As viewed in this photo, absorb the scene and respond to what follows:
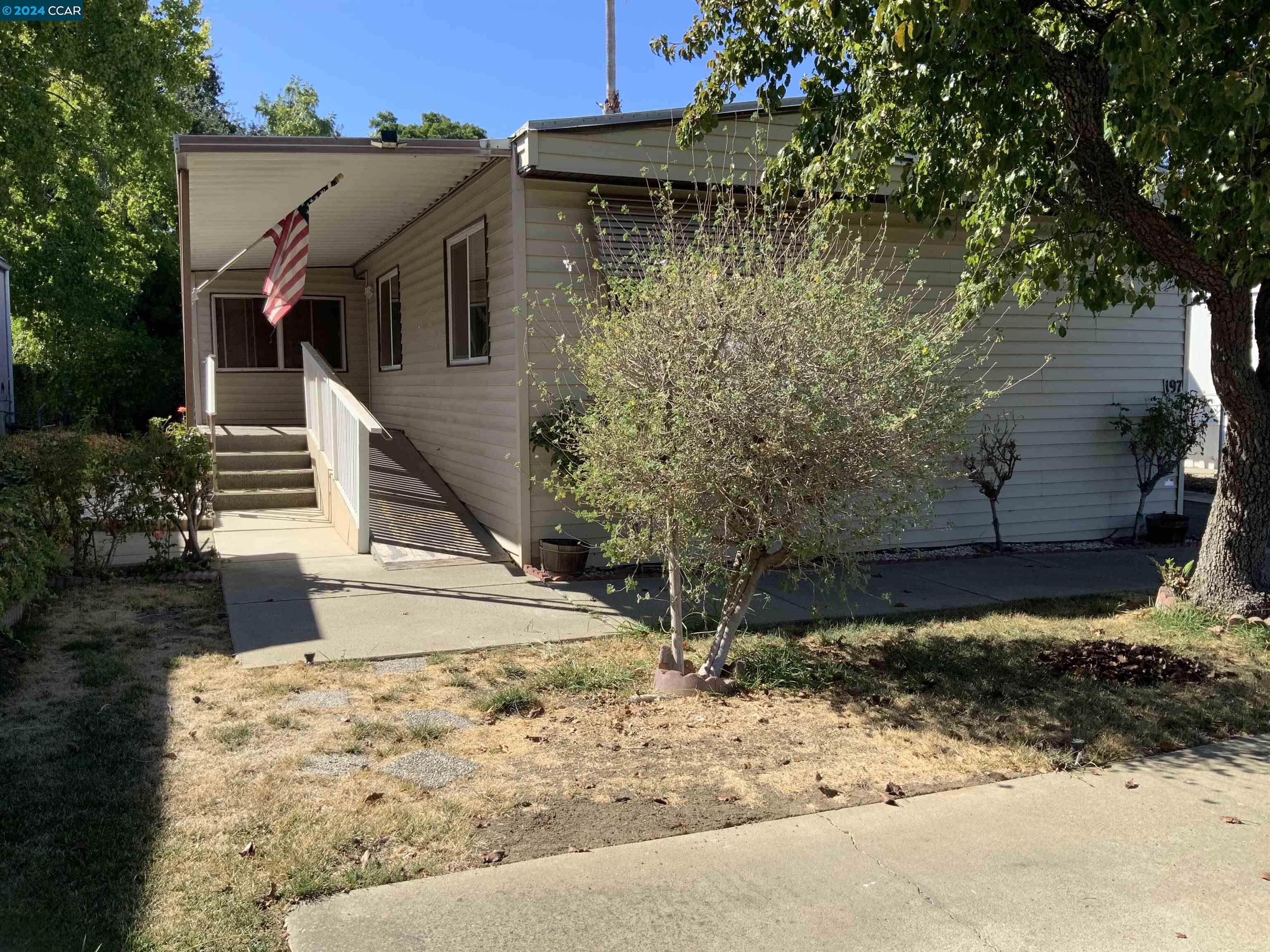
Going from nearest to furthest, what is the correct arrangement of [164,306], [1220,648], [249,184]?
[1220,648]
[249,184]
[164,306]

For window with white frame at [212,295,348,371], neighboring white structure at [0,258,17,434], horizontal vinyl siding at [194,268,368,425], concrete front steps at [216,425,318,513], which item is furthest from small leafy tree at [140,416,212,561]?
neighboring white structure at [0,258,17,434]

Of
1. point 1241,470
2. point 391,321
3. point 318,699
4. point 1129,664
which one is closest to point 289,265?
point 391,321

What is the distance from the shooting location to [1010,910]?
3.27m

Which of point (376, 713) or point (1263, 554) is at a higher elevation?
point (1263, 554)

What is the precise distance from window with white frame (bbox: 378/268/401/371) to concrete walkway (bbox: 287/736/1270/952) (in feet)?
33.3

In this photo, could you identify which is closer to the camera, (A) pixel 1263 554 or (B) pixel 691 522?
(B) pixel 691 522

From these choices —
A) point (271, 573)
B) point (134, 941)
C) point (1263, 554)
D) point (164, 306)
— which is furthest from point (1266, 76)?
point (164, 306)

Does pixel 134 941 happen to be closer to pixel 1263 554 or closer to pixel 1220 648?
pixel 1220 648

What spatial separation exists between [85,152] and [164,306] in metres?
5.38

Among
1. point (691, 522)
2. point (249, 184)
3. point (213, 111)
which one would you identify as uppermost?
point (213, 111)

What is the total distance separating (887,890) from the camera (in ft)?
11.1

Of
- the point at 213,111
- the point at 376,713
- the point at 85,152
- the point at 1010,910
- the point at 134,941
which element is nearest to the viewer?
the point at 134,941

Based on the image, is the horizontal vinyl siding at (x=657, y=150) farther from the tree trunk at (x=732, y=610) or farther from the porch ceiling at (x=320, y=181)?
the tree trunk at (x=732, y=610)

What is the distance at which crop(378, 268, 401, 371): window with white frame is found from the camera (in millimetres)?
13031
